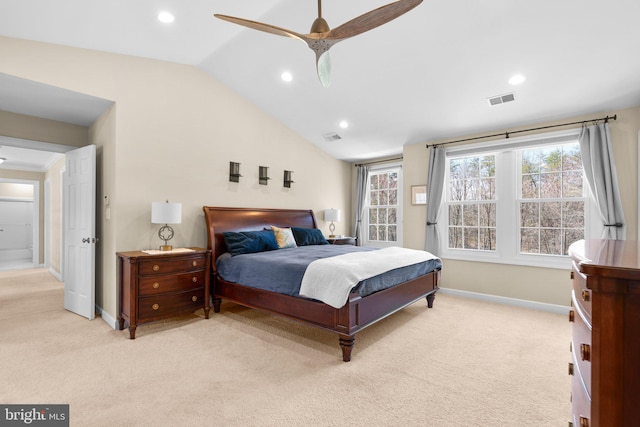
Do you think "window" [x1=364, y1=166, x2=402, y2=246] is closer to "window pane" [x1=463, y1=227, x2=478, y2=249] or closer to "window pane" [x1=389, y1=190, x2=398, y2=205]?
"window pane" [x1=389, y1=190, x2=398, y2=205]

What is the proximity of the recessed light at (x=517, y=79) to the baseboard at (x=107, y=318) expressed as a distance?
5212 mm

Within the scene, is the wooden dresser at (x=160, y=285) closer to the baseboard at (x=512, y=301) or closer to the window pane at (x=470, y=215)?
the baseboard at (x=512, y=301)

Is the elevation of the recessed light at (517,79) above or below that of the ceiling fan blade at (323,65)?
above

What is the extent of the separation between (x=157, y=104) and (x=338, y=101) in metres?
2.39

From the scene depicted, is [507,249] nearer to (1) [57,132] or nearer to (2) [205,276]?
(2) [205,276]

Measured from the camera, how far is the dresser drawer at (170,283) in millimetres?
3273

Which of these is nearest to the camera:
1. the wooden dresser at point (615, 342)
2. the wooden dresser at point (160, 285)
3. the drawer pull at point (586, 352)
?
the wooden dresser at point (615, 342)

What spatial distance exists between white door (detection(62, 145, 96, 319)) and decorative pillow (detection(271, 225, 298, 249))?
7.39 feet

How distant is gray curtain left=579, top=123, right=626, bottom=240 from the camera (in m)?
3.65

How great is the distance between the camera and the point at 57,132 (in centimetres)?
417

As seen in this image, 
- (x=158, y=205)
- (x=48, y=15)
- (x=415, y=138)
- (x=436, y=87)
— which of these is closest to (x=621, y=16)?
(x=436, y=87)

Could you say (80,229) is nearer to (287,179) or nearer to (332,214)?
(287,179)

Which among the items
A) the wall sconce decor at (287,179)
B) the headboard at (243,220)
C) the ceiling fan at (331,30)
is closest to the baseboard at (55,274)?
the headboard at (243,220)

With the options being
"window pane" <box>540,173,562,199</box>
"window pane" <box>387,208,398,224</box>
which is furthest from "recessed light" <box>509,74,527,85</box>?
"window pane" <box>387,208,398,224</box>
